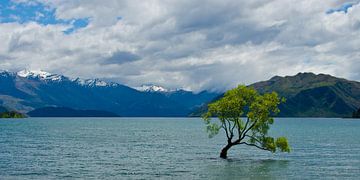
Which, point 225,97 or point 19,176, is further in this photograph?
point 225,97

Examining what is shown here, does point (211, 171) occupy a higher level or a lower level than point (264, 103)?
lower

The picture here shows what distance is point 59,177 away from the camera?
66000 mm


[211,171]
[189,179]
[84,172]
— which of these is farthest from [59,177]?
[211,171]

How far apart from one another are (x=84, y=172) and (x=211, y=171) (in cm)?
2052

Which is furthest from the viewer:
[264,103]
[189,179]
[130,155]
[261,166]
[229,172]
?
[130,155]

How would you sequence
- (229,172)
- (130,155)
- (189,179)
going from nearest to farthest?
(189,179) → (229,172) → (130,155)

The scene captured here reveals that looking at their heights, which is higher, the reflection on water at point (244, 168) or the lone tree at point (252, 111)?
the lone tree at point (252, 111)

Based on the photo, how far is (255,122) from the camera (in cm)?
8488

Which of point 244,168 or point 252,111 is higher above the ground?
point 252,111

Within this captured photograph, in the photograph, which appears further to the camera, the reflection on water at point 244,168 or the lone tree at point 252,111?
the lone tree at point 252,111

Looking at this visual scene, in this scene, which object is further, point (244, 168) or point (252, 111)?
point (252, 111)

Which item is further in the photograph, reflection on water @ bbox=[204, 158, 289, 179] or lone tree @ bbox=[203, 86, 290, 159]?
lone tree @ bbox=[203, 86, 290, 159]

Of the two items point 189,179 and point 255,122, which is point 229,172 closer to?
point 189,179

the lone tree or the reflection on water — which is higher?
the lone tree
